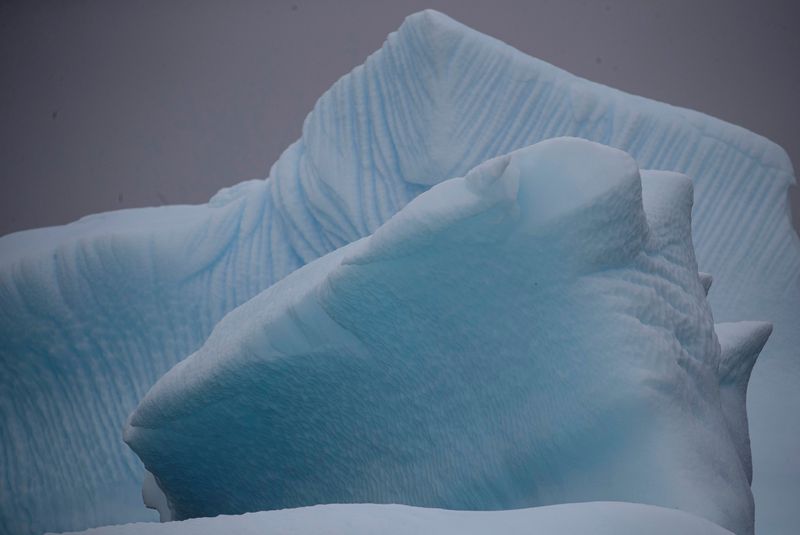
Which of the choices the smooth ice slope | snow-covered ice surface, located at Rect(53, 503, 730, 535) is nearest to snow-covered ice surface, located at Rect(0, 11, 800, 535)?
the smooth ice slope

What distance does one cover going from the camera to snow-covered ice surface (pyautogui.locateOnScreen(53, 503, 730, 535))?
1.59 ft

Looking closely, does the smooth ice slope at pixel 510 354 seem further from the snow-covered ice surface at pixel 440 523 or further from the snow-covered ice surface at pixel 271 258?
the snow-covered ice surface at pixel 271 258

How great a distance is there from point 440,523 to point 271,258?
0.71m

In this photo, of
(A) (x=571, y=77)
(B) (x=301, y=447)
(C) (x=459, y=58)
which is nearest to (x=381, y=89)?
(C) (x=459, y=58)

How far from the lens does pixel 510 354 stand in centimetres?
69

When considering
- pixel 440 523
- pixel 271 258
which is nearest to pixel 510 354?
pixel 440 523

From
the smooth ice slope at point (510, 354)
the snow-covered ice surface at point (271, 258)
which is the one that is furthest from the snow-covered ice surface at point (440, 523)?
the snow-covered ice surface at point (271, 258)

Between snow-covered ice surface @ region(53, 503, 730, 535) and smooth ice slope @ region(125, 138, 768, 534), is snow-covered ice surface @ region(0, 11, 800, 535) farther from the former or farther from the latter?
snow-covered ice surface @ region(53, 503, 730, 535)

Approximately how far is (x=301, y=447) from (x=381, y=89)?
1.65ft

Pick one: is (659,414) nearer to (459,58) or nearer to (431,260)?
(431,260)

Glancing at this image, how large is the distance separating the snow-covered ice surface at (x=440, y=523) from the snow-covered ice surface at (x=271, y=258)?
593 mm

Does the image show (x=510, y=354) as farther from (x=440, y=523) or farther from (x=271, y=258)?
(x=271, y=258)

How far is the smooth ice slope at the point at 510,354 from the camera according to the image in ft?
2.09

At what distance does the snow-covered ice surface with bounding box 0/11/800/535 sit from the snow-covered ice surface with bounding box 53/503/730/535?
59 cm
